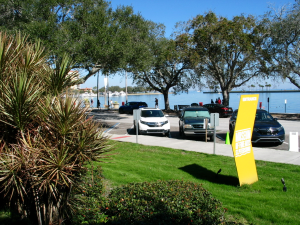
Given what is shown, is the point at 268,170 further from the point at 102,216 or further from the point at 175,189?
the point at 102,216

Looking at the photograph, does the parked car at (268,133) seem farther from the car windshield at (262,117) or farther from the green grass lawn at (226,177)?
the green grass lawn at (226,177)

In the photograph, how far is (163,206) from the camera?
4.05 m

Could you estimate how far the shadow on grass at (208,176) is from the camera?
22.8 ft

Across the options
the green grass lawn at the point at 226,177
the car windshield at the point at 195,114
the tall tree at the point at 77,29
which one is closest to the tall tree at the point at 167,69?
the tall tree at the point at 77,29

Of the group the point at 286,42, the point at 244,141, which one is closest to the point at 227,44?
Result: the point at 286,42

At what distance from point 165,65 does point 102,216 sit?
32580 mm

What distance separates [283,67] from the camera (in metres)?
27.3

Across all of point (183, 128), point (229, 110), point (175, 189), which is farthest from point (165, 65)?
point (175, 189)

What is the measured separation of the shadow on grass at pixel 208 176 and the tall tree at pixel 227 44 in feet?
75.0

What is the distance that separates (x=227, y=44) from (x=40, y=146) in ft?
93.5

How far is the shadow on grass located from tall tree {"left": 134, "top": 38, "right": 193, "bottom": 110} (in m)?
23.2

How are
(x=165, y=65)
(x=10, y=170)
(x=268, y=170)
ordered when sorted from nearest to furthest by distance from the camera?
(x=10, y=170) → (x=268, y=170) → (x=165, y=65)

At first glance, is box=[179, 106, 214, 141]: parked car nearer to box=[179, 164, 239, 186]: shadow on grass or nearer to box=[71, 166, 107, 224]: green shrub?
box=[179, 164, 239, 186]: shadow on grass

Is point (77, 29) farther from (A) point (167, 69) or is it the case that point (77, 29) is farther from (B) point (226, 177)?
(A) point (167, 69)
